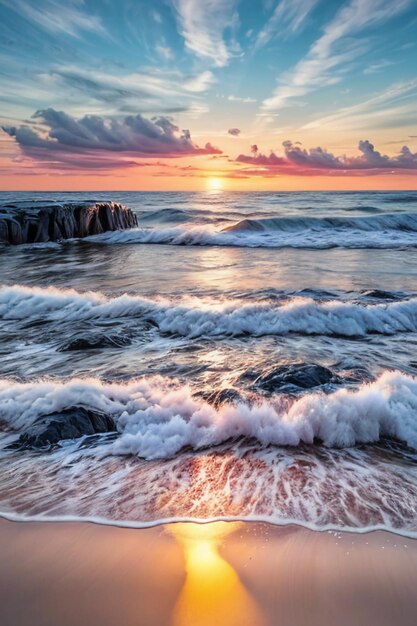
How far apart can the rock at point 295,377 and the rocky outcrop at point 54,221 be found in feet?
46.2

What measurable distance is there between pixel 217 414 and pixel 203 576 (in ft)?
4.64

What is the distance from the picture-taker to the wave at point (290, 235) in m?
16.3

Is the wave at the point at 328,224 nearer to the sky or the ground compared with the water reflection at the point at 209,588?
nearer to the ground

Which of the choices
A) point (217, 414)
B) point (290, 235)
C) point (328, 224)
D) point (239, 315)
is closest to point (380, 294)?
point (239, 315)

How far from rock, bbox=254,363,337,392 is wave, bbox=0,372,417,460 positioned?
0.81 feet

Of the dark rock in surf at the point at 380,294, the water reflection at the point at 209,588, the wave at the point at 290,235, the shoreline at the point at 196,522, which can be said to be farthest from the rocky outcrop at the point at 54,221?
the water reflection at the point at 209,588

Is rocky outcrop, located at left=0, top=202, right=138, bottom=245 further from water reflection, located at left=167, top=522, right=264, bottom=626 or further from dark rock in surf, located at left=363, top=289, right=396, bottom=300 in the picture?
water reflection, located at left=167, top=522, right=264, bottom=626

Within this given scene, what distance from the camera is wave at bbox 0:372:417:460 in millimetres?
2875

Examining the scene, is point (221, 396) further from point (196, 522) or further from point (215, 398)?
point (196, 522)

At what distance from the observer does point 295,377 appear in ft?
12.2

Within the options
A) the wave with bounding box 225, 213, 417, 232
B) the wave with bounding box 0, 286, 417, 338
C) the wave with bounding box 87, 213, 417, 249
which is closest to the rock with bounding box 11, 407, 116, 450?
the wave with bounding box 0, 286, 417, 338

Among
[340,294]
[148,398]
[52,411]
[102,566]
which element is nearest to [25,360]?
[52,411]

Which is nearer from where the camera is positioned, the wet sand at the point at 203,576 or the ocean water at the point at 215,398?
the wet sand at the point at 203,576

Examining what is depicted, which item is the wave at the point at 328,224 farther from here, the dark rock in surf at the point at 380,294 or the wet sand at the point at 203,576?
the wet sand at the point at 203,576
